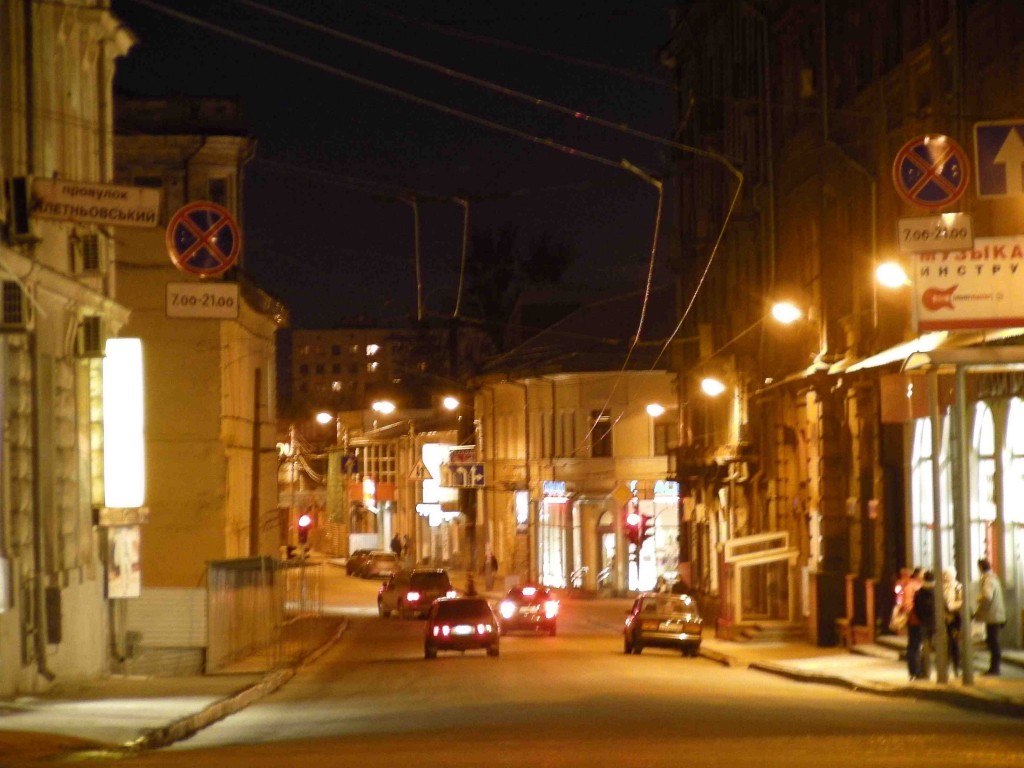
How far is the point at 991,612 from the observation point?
23469 millimetres

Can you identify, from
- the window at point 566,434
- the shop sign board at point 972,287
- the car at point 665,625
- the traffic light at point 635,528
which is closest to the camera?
the shop sign board at point 972,287

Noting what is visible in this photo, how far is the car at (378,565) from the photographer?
247 feet

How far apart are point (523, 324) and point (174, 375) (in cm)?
3982

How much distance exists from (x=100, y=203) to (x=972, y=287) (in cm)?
1173

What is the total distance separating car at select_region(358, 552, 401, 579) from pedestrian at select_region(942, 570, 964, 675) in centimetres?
5100

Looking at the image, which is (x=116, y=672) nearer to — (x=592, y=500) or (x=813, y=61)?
(x=813, y=61)

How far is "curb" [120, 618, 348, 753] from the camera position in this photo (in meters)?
17.0

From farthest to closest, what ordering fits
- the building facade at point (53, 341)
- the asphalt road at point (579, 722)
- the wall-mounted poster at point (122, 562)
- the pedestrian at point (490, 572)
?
the pedestrian at point (490, 572), the wall-mounted poster at point (122, 562), the building facade at point (53, 341), the asphalt road at point (579, 722)

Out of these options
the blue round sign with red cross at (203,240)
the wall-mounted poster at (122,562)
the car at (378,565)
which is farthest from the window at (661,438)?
the blue round sign with red cross at (203,240)

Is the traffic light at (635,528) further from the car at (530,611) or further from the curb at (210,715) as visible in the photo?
the curb at (210,715)

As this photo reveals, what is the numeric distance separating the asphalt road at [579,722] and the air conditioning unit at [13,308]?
18.6 feet

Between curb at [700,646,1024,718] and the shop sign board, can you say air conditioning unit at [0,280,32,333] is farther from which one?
curb at [700,646,1024,718]

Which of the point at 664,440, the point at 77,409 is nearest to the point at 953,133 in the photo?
the point at 77,409

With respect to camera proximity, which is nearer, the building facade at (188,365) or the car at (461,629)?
the car at (461,629)
